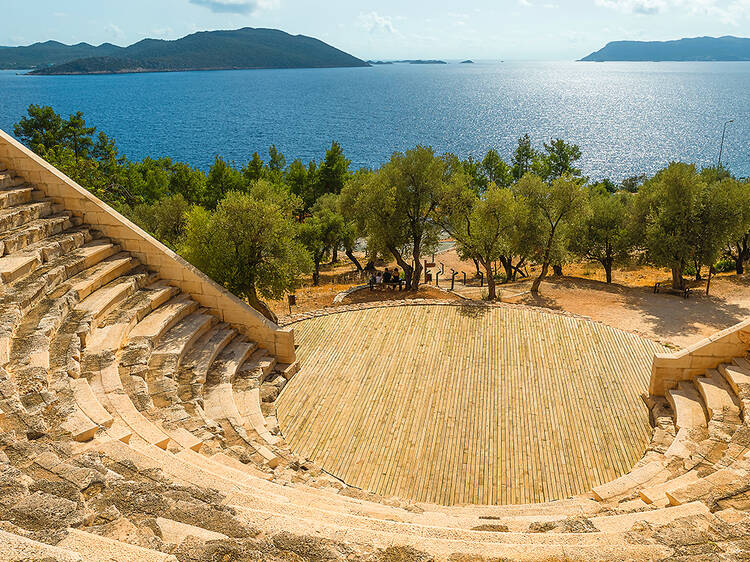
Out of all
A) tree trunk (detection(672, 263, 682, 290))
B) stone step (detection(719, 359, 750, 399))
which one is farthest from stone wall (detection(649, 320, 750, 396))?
tree trunk (detection(672, 263, 682, 290))

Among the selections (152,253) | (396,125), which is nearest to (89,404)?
(152,253)

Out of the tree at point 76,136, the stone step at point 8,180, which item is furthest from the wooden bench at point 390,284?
the tree at point 76,136

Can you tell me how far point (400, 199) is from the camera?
25.2 meters

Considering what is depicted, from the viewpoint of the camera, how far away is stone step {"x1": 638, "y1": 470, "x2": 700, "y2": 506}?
327 inches

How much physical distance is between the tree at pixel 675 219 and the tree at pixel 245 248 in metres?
20.5

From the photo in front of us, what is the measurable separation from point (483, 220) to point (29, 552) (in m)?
21.9

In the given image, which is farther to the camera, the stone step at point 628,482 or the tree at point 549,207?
the tree at point 549,207

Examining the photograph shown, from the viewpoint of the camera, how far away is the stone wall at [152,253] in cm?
1422

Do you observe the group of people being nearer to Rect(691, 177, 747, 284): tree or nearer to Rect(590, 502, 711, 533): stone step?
Rect(691, 177, 747, 284): tree

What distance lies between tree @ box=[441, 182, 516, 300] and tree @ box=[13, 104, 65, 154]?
1439 inches

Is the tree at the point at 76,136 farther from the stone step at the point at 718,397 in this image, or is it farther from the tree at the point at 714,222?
the stone step at the point at 718,397

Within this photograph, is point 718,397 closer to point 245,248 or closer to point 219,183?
point 245,248

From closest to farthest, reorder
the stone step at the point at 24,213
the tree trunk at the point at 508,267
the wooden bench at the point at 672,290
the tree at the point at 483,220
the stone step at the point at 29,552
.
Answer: the stone step at the point at 29,552
the stone step at the point at 24,213
the tree at the point at 483,220
the wooden bench at the point at 672,290
the tree trunk at the point at 508,267

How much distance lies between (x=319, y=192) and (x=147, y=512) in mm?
46210
